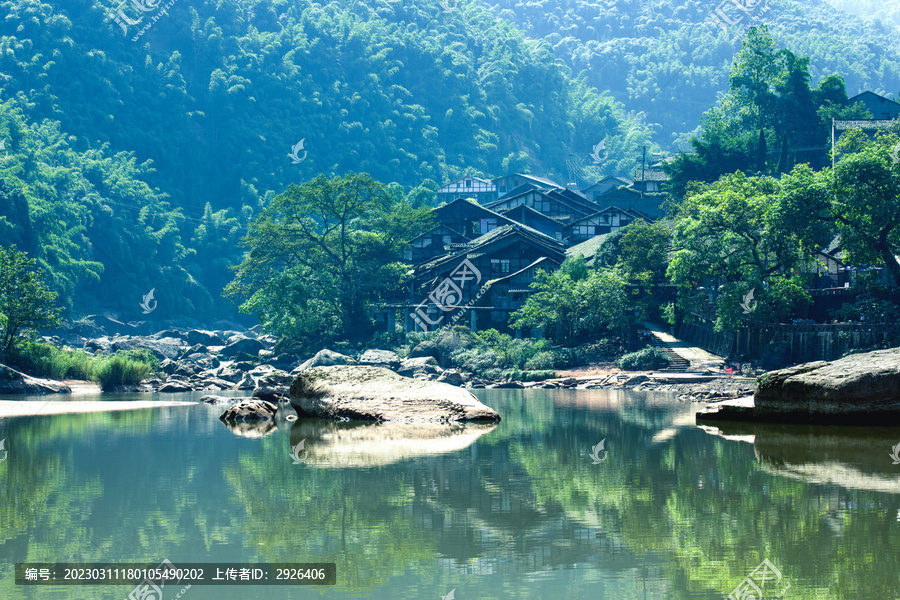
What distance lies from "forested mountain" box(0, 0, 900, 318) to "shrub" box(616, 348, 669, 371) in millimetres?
47038

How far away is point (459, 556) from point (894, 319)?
32.0 metres

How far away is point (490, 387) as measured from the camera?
40.9m

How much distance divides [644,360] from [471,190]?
6048 cm

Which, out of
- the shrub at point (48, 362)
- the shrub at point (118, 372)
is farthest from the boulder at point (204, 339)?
the shrub at point (48, 362)

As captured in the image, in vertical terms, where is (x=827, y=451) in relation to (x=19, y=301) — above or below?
below

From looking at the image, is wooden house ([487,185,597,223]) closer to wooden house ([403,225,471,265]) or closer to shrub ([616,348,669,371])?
wooden house ([403,225,471,265])

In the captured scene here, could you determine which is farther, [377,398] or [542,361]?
[542,361]

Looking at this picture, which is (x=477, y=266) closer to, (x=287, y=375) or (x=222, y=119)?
(x=287, y=375)

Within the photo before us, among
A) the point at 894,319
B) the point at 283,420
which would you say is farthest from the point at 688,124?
the point at 283,420

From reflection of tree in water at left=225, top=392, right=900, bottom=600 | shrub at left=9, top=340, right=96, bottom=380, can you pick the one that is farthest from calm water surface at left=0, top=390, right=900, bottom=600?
shrub at left=9, top=340, right=96, bottom=380

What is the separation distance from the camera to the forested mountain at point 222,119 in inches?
3514

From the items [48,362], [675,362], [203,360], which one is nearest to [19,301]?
[48,362]

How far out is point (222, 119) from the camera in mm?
117688

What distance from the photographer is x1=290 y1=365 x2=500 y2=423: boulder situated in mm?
22188
